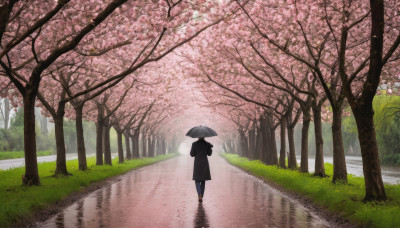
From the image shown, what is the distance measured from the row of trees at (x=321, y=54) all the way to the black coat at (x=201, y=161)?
4.49 metres

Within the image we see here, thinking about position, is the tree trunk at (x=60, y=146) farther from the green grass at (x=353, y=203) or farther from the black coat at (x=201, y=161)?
the green grass at (x=353, y=203)

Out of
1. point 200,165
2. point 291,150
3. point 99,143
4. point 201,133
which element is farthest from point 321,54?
point 99,143

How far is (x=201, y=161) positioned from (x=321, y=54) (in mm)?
9151

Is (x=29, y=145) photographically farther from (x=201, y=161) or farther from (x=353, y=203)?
(x=353, y=203)

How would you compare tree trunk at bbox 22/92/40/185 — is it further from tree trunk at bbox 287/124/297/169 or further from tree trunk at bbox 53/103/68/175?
tree trunk at bbox 287/124/297/169

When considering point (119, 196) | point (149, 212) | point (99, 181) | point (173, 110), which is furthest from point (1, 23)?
point (173, 110)

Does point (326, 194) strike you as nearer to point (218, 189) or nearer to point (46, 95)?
point (218, 189)

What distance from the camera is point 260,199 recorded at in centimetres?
1427

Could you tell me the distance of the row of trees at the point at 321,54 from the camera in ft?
37.6

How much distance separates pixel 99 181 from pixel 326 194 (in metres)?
11.7

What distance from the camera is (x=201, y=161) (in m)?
13.8

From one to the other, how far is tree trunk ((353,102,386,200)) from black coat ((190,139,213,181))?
470cm

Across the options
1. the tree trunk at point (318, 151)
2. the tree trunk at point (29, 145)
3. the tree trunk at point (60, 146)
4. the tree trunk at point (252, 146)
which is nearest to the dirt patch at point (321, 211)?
the tree trunk at point (318, 151)

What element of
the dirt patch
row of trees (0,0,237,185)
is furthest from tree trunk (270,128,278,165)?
the dirt patch
